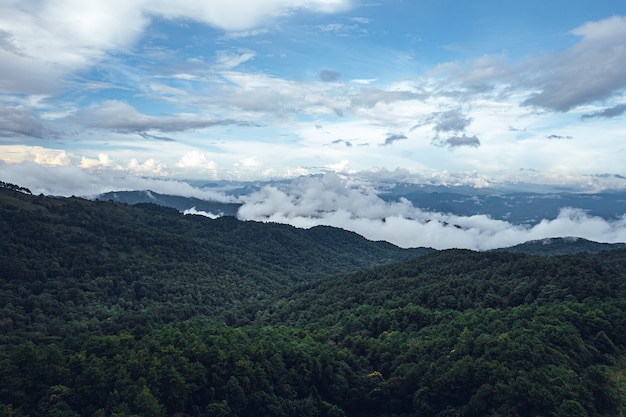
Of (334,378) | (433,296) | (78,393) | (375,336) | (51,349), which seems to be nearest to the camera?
(78,393)

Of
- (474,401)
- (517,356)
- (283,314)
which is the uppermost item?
(517,356)

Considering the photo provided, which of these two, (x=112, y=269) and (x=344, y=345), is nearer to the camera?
(x=344, y=345)

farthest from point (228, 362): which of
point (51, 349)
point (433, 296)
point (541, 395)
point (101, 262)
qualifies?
point (101, 262)

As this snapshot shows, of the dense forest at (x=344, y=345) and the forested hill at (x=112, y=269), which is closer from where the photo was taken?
the dense forest at (x=344, y=345)

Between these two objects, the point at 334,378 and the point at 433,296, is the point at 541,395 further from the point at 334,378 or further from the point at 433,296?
the point at 433,296

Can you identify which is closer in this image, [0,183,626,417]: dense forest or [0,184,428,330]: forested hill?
[0,183,626,417]: dense forest

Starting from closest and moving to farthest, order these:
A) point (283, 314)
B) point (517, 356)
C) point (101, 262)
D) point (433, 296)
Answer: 1. point (517, 356)
2. point (433, 296)
3. point (283, 314)
4. point (101, 262)

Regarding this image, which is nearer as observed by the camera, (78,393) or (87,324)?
(78,393)

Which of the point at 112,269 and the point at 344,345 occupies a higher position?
the point at 112,269
